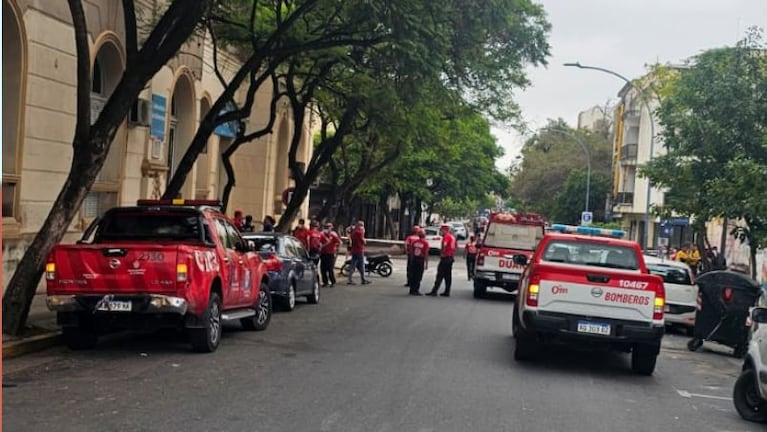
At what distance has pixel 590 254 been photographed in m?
11.8

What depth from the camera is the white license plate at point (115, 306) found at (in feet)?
33.1

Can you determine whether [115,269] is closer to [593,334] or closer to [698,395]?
[593,334]

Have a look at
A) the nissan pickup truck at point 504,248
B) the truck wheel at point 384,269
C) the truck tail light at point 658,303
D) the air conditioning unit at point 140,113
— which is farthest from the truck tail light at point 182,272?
the truck wheel at point 384,269

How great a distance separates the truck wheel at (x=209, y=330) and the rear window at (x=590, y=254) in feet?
14.6

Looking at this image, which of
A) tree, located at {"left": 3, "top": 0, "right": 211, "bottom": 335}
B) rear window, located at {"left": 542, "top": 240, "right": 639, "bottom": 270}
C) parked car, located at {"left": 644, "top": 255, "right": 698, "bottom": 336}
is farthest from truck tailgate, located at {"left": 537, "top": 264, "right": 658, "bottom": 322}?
parked car, located at {"left": 644, "top": 255, "right": 698, "bottom": 336}

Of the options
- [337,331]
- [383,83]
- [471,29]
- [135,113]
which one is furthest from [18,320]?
[383,83]

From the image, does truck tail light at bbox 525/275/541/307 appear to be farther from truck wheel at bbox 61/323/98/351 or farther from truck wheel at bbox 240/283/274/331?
truck wheel at bbox 61/323/98/351

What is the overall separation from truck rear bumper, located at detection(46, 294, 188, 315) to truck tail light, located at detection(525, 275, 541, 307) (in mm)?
4201

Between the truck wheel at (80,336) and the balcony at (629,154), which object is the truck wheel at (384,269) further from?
the balcony at (629,154)

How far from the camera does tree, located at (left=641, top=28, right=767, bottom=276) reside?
796 inches

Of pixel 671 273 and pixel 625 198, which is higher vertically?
pixel 625 198

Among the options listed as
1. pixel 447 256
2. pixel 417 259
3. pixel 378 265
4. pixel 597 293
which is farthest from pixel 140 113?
pixel 597 293

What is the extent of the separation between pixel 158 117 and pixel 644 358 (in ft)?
46.8

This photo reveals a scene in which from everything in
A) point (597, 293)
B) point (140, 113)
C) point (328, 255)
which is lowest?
point (328, 255)
